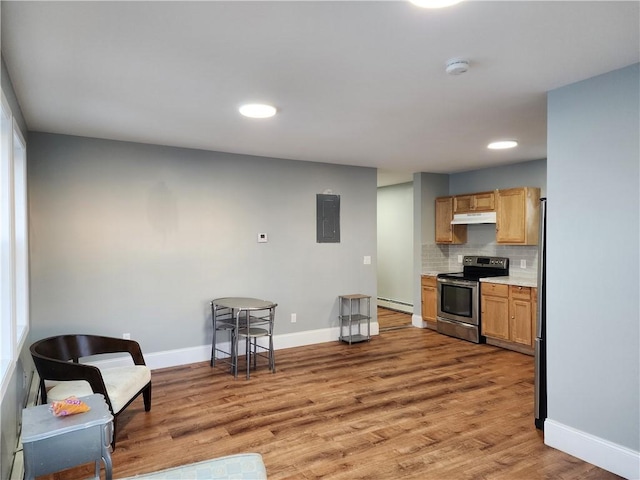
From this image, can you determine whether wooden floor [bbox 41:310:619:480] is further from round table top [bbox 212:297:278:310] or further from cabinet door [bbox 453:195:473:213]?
cabinet door [bbox 453:195:473:213]

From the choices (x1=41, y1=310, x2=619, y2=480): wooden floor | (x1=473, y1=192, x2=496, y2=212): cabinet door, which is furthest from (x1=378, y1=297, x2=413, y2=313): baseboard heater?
(x1=41, y1=310, x2=619, y2=480): wooden floor

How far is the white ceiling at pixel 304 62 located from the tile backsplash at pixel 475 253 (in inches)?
84.0

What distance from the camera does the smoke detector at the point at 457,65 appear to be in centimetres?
232

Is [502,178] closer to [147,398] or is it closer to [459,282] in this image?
[459,282]

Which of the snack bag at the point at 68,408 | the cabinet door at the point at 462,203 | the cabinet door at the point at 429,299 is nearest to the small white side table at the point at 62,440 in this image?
the snack bag at the point at 68,408

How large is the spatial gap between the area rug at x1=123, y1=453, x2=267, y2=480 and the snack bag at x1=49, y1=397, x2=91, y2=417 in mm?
621

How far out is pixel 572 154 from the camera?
2.67 meters

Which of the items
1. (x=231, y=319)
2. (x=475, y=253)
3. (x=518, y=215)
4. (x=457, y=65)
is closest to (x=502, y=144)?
(x=518, y=215)

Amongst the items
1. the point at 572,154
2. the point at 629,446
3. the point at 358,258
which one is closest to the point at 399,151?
the point at 358,258

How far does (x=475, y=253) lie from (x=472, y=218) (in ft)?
2.13

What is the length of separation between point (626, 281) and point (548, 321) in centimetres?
56

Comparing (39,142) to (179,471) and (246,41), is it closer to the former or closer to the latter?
(246,41)

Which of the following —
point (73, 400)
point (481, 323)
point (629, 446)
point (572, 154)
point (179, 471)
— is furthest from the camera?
point (481, 323)

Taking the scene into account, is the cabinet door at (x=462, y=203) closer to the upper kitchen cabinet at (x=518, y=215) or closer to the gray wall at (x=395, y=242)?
the upper kitchen cabinet at (x=518, y=215)
